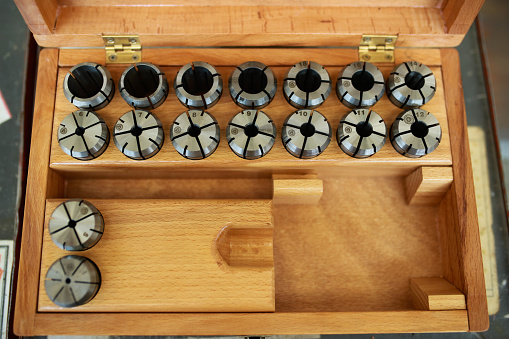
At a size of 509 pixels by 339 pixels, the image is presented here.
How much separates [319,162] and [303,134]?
0.09 meters

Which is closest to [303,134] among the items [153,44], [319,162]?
[319,162]

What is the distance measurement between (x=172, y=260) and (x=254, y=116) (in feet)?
1.48

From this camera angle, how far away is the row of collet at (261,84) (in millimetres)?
1194

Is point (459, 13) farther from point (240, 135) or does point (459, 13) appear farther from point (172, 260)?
point (172, 260)

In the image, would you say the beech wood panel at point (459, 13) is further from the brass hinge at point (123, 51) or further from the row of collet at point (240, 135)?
the brass hinge at point (123, 51)

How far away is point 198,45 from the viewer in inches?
50.9

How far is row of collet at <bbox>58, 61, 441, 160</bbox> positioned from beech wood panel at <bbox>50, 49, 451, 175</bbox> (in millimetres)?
23

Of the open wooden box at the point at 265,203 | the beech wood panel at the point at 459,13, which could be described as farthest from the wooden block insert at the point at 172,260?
the beech wood panel at the point at 459,13

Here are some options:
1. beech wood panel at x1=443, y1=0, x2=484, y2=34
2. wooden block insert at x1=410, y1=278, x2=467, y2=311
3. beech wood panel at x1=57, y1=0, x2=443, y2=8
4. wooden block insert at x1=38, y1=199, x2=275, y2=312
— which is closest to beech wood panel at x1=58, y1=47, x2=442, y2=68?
beech wood panel at x1=57, y1=0, x2=443, y2=8

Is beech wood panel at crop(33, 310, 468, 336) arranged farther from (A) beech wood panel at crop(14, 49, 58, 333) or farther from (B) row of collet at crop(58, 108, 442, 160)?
(B) row of collet at crop(58, 108, 442, 160)

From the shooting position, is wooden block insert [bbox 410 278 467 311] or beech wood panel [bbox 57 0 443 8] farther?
beech wood panel [bbox 57 0 443 8]

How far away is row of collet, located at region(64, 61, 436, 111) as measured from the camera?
1.19m

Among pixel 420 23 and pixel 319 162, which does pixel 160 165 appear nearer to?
pixel 319 162

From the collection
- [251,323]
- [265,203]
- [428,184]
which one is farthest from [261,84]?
[251,323]
